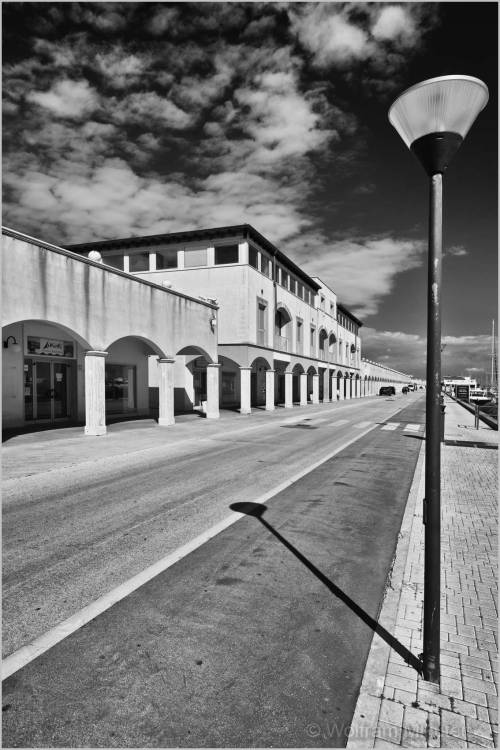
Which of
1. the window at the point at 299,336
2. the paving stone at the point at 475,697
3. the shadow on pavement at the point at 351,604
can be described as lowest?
the shadow on pavement at the point at 351,604

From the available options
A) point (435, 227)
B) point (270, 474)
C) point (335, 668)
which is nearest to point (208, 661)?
point (335, 668)

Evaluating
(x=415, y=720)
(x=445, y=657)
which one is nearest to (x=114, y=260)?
(x=445, y=657)

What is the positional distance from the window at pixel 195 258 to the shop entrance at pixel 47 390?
12410 millimetres

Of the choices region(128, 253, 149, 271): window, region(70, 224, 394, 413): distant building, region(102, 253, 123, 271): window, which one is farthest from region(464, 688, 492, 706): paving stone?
region(102, 253, 123, 271): window

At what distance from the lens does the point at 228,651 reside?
11.1 ft

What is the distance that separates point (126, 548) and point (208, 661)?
2482 mm

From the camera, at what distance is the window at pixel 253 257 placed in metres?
28.7

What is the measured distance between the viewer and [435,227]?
3.15 metres

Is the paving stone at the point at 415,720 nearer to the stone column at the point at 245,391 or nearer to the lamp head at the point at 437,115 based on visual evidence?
the lamp head at the point at 437,115

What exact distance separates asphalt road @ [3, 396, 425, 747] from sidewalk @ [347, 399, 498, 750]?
0.15 meters

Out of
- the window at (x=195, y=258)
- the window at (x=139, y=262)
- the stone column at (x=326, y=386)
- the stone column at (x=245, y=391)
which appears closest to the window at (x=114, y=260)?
the window at (x=139, y=262)

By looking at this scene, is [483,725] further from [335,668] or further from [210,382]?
[210,382]

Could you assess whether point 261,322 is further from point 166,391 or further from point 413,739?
point 413,739

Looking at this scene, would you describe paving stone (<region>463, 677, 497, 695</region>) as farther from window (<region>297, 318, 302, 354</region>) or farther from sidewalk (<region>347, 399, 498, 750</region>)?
window (<region>297, 318, 302, 354</region>)
